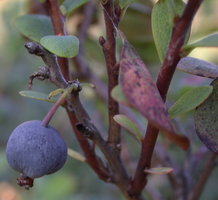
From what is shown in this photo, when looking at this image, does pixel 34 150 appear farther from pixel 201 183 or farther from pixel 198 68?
pixel 201 183

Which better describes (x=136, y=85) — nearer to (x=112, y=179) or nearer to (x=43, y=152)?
(x=43, y=152)

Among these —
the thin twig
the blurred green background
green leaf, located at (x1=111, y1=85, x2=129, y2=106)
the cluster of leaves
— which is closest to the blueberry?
the cluster of leaves

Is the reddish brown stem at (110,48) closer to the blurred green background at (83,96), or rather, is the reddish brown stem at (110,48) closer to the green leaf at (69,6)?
the green leaf at (69,6)

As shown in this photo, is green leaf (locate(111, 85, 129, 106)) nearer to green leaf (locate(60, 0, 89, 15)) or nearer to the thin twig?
green leaf (locate(60, 0, 89, 15))

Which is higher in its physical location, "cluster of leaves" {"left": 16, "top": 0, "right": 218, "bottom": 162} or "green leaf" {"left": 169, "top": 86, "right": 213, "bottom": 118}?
"cluster of leaves" {"left": 16, "top": 0, "right": 218, "bottom": 162}

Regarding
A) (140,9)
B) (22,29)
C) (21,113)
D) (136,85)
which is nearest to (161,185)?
(140,9)

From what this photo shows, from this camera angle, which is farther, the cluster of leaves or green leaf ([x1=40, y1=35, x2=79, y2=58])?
green leaf ([x1=40, y1=35, x2=79, y2=58])

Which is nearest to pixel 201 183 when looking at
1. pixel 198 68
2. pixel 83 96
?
pixel 198 68
